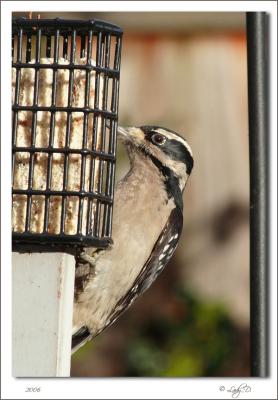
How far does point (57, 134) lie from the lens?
13.6ft

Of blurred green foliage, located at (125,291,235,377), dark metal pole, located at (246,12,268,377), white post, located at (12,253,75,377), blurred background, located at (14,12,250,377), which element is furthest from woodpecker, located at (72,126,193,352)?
blurred background, located at (14,12,250,377)

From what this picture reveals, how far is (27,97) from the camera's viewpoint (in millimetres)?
4160

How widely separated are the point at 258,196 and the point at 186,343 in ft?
15.8

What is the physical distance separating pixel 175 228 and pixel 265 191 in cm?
161

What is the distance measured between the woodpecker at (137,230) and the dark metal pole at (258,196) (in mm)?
1377

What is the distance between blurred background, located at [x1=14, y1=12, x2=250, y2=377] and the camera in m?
8.32

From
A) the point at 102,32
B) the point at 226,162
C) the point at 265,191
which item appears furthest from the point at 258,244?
the point at 226,162

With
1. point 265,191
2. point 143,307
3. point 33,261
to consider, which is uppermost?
point 265,191

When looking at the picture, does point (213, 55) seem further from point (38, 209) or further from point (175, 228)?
point (38, 209)

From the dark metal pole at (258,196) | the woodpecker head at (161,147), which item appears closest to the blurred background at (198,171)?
the woodpecker head at (161,147)

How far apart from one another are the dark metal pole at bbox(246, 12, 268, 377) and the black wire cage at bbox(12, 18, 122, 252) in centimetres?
75

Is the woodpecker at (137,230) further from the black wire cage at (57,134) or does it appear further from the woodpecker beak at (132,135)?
the black wire cage at (57,134)

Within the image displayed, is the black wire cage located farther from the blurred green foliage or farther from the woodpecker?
the blurred green foliage

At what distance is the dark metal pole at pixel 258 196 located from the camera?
355 centimetres
